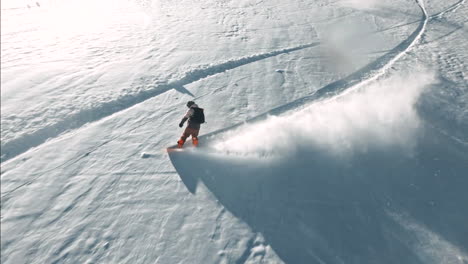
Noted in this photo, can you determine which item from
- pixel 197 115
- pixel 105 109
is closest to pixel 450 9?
pixel 197 115

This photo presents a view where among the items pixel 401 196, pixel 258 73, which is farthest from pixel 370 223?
pixel 258 73

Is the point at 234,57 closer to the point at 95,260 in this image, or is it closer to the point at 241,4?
the point at 241,4

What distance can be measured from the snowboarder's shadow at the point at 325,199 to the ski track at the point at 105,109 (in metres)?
2.40

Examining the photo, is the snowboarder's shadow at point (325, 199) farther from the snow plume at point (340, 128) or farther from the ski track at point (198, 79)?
the ski track at point (198, 79)

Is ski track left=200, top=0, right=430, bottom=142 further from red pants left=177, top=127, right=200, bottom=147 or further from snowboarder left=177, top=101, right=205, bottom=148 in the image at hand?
snowboarder left=177, top=101, right=205, bottom=148

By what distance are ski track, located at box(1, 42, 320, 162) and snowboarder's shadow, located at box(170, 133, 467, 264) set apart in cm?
240

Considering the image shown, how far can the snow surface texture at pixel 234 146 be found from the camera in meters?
4.45

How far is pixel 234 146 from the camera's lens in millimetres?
6141

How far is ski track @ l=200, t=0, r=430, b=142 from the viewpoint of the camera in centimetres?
726

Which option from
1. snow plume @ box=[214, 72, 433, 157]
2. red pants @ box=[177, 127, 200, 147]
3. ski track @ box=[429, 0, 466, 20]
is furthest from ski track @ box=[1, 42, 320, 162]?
ski track @ box=[429, 0, 466, 20]

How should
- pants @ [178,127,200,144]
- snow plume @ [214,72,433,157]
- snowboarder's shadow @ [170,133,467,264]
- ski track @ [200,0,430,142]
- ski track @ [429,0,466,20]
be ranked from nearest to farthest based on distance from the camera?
snowboarder's shadow @ [170,133,467,264] → pants @ [178,127,200,144] → snow plume @ [214,72,433,157] → ski track @ [200,0,430,142] → ski track @ [429,0,466,20]

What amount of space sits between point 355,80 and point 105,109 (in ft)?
22.2

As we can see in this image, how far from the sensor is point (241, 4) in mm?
14016

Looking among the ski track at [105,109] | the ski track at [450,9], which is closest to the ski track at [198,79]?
the ski track at [105,109]
